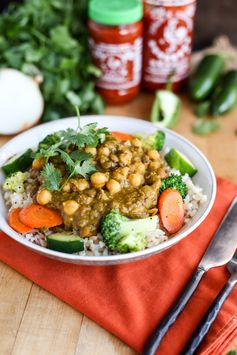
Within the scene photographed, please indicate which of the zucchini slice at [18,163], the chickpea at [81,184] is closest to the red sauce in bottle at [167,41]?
the zucchini slice at [18,163]

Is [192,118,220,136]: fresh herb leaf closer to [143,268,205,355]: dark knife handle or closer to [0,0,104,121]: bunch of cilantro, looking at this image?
[0,0,104,121]: bunch of cilantro

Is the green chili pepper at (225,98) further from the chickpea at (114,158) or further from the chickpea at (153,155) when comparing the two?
the chickpea at (114,158)

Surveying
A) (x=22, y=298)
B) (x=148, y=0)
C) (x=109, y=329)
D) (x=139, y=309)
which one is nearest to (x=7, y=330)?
(x=22, y=298)

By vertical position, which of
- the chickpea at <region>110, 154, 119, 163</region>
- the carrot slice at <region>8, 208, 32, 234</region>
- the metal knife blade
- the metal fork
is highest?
the chickpea at <region>110, 154, 119, 163</region>

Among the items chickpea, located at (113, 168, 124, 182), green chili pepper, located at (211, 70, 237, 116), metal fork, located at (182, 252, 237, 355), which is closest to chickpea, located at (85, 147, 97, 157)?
chickpea, located at (113, 168, 124, 182)

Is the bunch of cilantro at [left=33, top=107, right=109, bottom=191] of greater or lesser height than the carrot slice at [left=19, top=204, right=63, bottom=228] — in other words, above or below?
above

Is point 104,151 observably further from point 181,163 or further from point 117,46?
point 117,46

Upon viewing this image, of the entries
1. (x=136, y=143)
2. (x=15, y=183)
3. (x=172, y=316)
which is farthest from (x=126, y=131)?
(x=172, y=316)
